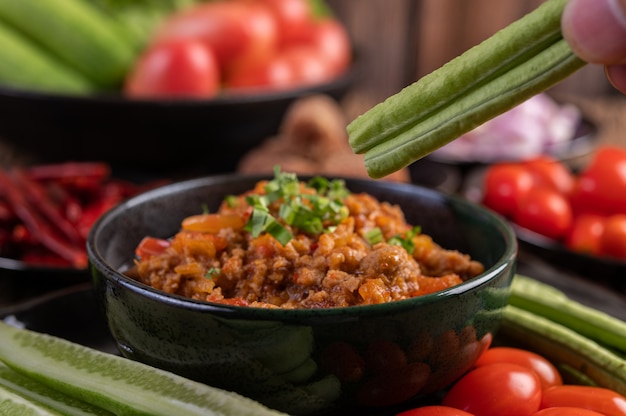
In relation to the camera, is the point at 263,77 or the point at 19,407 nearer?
the point at 19,407

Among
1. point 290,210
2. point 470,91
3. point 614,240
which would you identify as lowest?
point 614,240

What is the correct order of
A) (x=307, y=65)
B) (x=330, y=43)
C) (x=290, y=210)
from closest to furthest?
(x=290, y=210)
(x=307, y=65)
(x=330, y=43)

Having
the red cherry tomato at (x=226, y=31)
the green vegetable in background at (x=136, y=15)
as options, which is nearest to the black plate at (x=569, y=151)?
the red cherry tomato at (x=226, y=31)

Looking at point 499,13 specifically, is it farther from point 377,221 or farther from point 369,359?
point 369,359

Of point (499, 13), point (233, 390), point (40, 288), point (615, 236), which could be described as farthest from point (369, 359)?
point (499, 13)

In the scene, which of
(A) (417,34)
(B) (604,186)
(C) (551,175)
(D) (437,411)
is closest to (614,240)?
(B) (604,186)

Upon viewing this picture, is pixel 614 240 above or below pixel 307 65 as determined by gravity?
below

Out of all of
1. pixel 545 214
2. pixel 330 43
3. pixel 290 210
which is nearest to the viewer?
pixel 290 210

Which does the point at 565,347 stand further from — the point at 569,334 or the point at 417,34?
the point at 417,34

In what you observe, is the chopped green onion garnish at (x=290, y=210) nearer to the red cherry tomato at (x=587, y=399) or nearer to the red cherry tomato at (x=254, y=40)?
the red cherry tomato at (x=587, y=399)
